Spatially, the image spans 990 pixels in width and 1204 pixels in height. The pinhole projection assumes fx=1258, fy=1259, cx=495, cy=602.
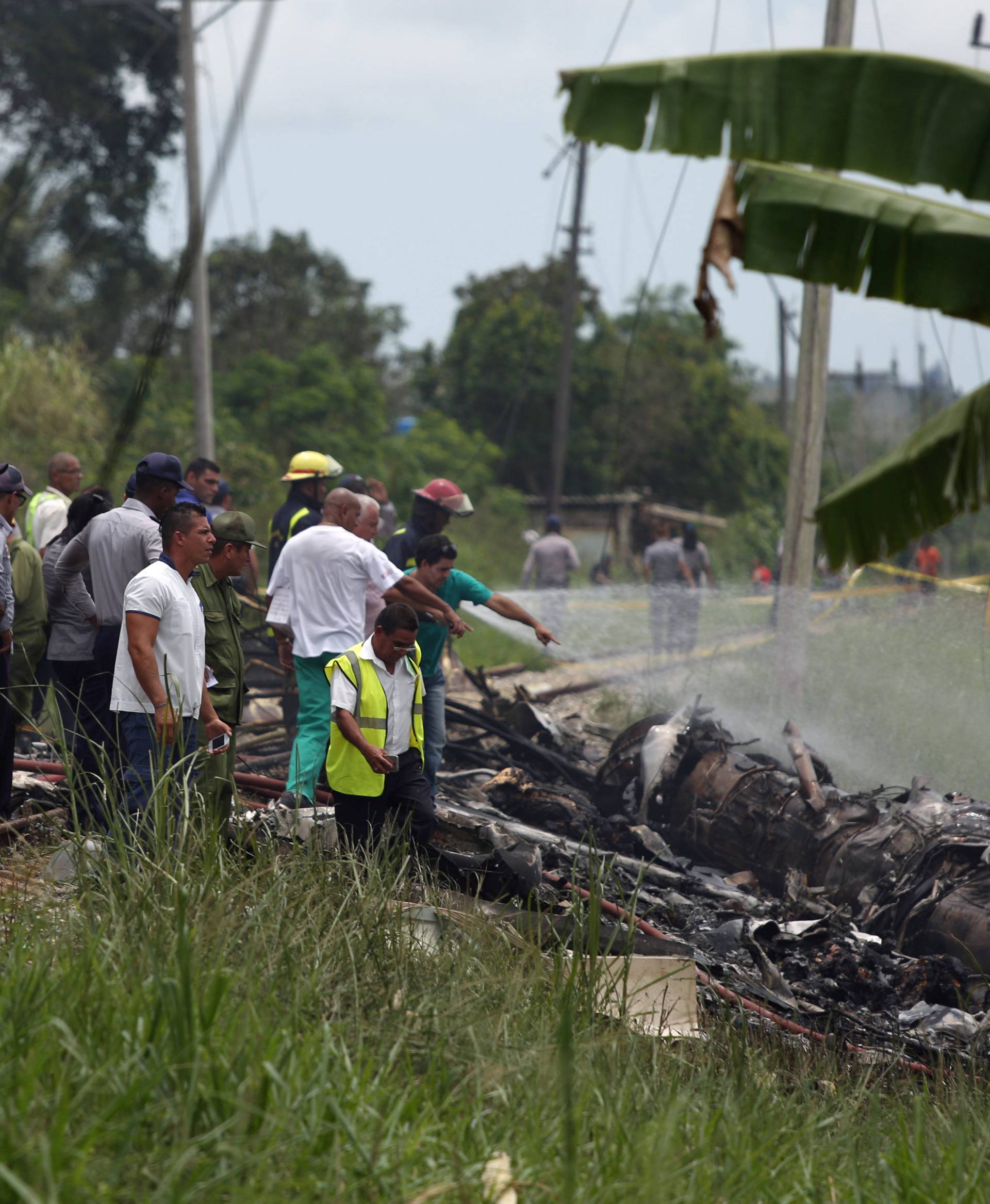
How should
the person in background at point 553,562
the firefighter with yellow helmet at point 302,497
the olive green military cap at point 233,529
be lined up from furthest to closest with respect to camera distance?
the person in background at point 553,562 < the firefighter with yellow helmet at point 302,497 < the olive green military cap at point 233,529

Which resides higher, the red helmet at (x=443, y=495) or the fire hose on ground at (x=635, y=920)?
the red helmet at (x=443, y=495)

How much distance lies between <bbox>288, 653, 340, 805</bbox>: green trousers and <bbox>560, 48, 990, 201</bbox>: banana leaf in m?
3.14

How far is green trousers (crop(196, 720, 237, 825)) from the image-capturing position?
4879mm

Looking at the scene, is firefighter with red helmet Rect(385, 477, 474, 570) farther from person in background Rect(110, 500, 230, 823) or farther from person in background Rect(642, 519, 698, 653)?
person in background Rect(642, 519, 698, 653)

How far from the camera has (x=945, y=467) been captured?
3953 mm

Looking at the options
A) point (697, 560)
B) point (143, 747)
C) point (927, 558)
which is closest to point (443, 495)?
point (143, 747)

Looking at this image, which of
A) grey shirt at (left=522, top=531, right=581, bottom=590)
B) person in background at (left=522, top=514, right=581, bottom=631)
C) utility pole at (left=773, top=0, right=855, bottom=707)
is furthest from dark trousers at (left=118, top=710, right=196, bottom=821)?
grey shirt at (left=522, top=531, right=581, bottom=590)

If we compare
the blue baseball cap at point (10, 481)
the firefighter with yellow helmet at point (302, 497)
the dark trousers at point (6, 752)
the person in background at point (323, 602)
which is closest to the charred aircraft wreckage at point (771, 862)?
the person in background at point (323, 602)

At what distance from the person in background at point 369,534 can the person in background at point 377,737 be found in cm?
122

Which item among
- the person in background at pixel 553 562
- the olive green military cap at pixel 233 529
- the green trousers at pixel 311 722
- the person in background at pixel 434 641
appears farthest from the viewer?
the person in background at pixel 553 562

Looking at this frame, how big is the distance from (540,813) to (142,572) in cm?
382

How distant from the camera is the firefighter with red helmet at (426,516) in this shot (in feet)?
26.2

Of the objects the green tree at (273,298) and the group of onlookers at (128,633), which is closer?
the group of onlookers at (128,633)

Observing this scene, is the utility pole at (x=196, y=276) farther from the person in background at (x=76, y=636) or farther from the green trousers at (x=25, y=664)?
the person in background at (x=76, y=636)
